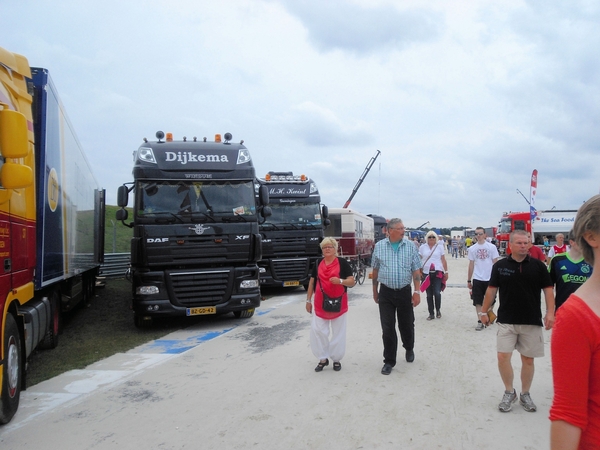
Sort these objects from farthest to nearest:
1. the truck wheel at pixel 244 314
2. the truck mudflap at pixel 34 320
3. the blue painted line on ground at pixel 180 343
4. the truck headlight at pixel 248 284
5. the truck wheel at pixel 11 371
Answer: the truck wheel at pixel 244 314 < the truck headlight at pixel 248 284 < the blue painted line on ground at pixel 180 343 < the truck mudflap at pixel 34 320 < the truck wheel at pixel 11 371

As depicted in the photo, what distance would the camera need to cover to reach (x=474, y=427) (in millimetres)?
4324

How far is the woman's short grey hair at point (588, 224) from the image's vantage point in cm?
176

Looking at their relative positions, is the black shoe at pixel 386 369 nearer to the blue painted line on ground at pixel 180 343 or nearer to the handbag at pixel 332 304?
the handbag at pixel 332 304

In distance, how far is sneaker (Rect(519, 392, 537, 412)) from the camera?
4691 mm

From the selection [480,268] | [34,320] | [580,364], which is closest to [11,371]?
[34,320]

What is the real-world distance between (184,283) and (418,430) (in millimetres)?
6122

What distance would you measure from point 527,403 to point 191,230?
21.1ft

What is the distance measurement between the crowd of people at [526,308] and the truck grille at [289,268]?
6.75m

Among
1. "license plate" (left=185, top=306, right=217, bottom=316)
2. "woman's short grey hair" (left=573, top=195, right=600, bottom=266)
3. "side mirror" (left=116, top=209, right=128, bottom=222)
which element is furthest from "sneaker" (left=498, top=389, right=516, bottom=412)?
"side mirror" (left=116, top=209, right=128, bottom=222)

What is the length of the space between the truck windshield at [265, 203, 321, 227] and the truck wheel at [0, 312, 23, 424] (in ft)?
34.1

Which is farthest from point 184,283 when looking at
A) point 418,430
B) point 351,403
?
point 418,430

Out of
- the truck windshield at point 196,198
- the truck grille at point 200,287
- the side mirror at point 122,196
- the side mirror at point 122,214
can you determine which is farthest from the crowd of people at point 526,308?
the side mirror at point 122,214

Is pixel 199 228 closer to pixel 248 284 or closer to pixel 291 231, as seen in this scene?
pixel 248 284

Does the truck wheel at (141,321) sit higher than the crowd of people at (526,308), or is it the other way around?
the crowd of people at (526,308)
